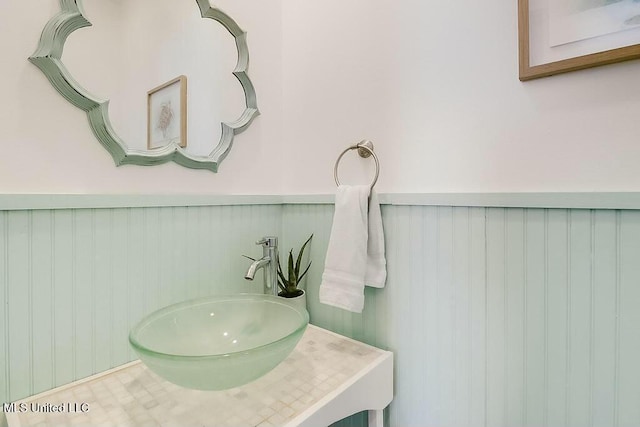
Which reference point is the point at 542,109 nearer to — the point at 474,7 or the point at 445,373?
the point at 474,7

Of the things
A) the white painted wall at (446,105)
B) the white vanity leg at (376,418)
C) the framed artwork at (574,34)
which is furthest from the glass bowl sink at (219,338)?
the framed artwork at (574,34)

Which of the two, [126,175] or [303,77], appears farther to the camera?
[303,77]

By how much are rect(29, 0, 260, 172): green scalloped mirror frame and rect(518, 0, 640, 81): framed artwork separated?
84 cm

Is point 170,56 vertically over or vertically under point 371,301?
over

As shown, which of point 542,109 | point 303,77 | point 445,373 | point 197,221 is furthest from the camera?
point 303,77

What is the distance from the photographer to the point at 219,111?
1017 millimetres

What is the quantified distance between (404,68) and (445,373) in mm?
834

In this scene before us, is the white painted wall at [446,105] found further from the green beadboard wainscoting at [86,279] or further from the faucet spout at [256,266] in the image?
the green beadboard wainscoting at [86,279]

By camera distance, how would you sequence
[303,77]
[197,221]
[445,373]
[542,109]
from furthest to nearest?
1. [303,77]
2. [197,221]
3. [445,373]
4. [542,109]

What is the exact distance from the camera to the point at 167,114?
34.8 inches

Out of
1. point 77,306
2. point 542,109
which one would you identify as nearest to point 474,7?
point 542,109

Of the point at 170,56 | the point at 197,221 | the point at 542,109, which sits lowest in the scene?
the point at 197,221

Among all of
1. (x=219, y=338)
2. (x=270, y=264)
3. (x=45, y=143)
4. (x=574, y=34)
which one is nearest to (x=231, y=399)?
(x=219, y=338)

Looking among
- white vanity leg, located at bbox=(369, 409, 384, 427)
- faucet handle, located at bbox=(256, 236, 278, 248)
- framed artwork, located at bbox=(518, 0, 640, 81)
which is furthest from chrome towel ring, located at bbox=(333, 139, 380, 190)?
white vanity leg, located at bbox=(369, 409, 384, 427)
